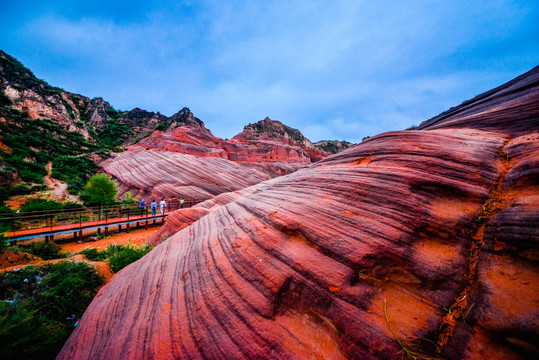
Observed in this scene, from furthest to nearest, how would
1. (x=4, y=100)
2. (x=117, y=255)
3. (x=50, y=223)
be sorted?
(x=4, y=100) → (x=50, y=223) → (x=117, y=255)

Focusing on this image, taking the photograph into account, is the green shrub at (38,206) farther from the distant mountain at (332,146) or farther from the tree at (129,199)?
the distant mountain at (332,146)

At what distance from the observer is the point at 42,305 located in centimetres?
485

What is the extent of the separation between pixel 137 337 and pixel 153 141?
31929 millimetres

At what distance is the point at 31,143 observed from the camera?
22344 millimetres

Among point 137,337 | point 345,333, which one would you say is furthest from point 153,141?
point 345,333

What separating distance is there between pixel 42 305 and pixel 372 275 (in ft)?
25.9

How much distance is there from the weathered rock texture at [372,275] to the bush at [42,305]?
672 millimetres

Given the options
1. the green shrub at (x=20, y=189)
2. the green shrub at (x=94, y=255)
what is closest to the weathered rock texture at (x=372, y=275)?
the green shrub at (x=94, y=255)

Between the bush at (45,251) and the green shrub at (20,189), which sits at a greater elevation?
the green shrub at (20,189)

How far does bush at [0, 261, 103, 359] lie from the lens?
3.26 metres

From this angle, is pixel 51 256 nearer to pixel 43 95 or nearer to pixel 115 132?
pixel 43 95

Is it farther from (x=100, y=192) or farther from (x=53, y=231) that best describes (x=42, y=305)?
(x=100, y=192)

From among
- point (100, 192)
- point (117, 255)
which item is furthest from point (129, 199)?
point (117, 255)

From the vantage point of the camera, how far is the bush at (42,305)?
3.26 m
